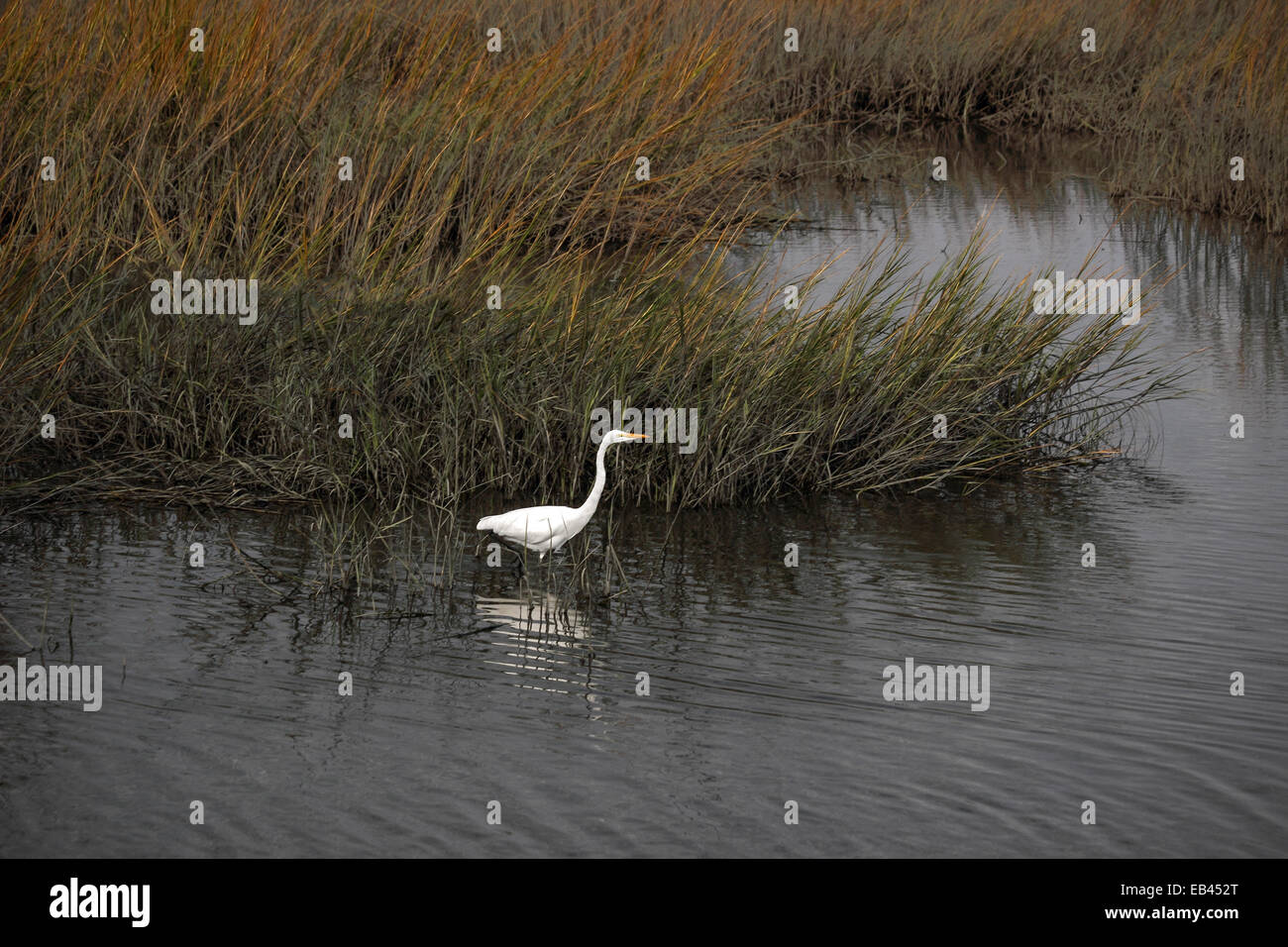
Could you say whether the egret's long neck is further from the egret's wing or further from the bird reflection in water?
the bird reflection in water

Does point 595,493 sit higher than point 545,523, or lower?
higher

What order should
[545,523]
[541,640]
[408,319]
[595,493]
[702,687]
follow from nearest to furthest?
[702,687] < [541,640] < [545,523] < [595,493] < [408,319]

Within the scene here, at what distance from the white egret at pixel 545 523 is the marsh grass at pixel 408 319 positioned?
1.98ft

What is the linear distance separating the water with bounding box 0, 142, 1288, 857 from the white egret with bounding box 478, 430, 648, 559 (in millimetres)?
153

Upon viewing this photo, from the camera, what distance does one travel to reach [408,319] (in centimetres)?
A: 708

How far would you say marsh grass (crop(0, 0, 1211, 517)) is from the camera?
6754 millimetres

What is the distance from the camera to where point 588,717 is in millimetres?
4699

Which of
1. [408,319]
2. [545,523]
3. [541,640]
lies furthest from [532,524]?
[408,319]

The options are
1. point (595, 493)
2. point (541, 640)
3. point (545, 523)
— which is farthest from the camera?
point (595, 493)

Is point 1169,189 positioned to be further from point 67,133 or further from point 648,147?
point 67,133

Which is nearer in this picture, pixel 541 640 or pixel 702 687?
pixel 702 687

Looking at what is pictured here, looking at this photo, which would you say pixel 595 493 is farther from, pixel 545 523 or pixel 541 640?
pixel 541 640

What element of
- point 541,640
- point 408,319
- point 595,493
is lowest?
point 541,640

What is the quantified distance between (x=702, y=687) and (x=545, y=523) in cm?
113
